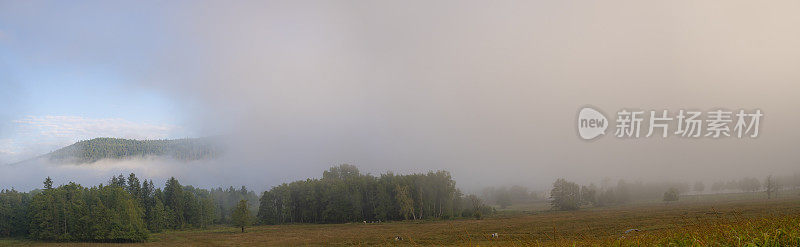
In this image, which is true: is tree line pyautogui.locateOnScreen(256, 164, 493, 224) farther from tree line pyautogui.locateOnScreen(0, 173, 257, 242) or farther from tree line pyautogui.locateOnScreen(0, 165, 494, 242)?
tree line pyautogui.locateOnScreen(0, 173, 257, 242)

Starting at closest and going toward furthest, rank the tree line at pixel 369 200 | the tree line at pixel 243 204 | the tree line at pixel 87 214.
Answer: the tree line at pixel 87 214
the tree line at pixel 243 204
the tree line at pixel 369 200

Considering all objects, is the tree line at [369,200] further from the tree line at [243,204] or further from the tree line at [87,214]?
the tree line at [87,214]

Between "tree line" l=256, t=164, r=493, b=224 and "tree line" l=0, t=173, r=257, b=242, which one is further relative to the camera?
"tree line" l=256, t=164, r=493, b=224

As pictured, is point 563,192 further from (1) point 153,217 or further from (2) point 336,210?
(1) point 153,217

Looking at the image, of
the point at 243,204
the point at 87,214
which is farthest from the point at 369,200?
the point at 87,214

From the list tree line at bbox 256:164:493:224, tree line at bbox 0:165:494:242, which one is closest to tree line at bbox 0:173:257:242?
tree line at bbox 0:165:494:242

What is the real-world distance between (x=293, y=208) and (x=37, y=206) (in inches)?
2230

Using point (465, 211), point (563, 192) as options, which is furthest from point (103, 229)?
point (563, 192)

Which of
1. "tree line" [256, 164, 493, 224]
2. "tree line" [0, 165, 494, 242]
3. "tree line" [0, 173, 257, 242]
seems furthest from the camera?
"tree line" [256, 164, 493, 224]

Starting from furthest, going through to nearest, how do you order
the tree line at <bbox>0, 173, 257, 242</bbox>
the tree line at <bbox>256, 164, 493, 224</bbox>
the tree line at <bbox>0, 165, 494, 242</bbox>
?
1. the tree line at <bbox>256, 164, 493, 224</bbox>
2. the tree line at <bbox>0, 165, 494, 242</bbox>
3. the tree line at <bbox>0, 173, 257, 242</bbox>

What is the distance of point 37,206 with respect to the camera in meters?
77.3

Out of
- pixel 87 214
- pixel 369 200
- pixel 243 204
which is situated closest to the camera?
pixel 87 214

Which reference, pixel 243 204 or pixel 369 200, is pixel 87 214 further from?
pixel 369 200

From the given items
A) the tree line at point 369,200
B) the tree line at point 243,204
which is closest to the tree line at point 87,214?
the tree line at point 243,204
